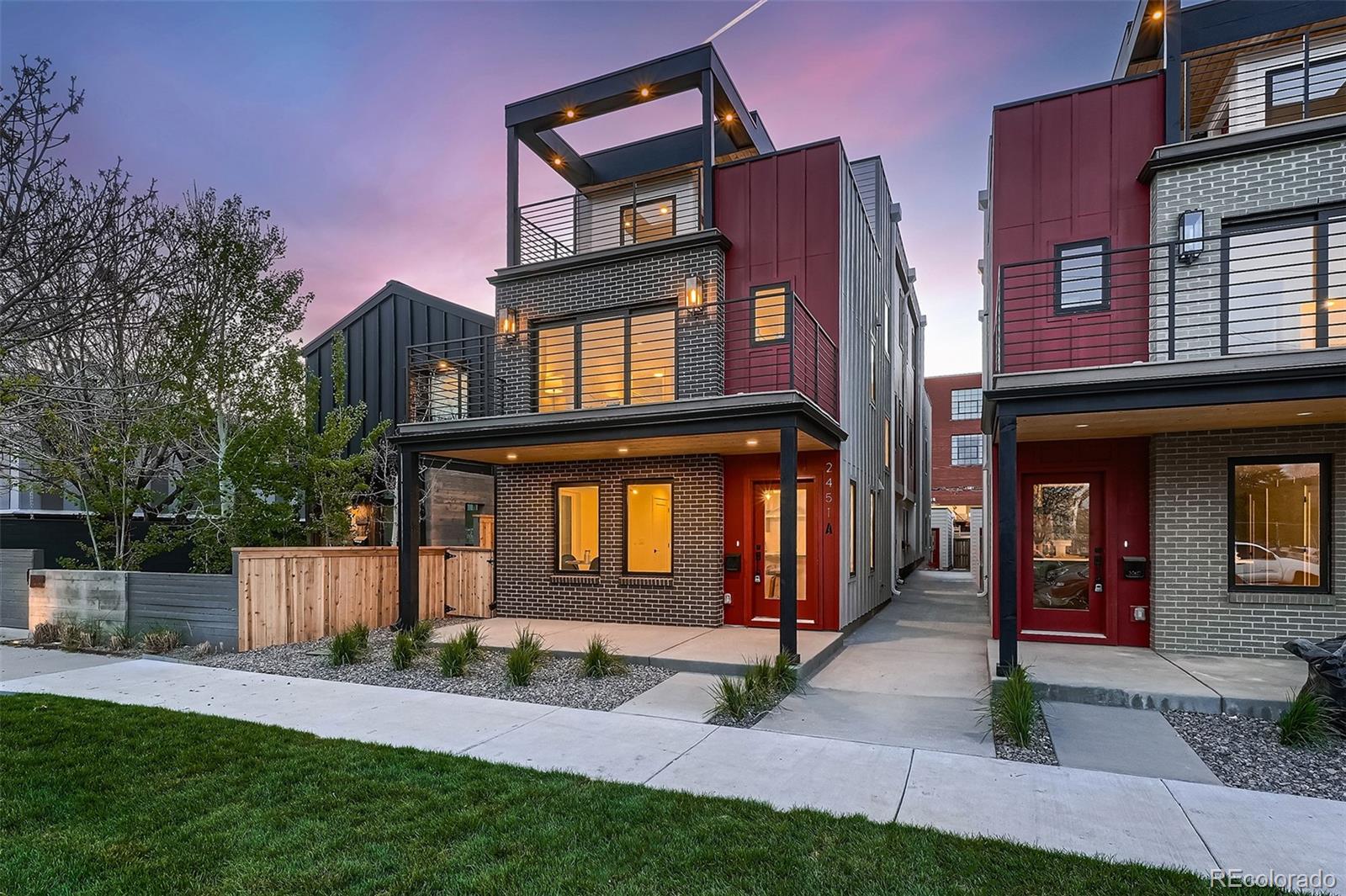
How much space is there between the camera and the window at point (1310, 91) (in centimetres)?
812

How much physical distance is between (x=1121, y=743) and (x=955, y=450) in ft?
110

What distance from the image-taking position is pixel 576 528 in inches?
465

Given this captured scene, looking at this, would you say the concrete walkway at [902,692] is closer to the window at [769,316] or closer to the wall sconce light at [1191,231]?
the window at [769,316]

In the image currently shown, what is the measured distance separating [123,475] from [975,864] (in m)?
13.3

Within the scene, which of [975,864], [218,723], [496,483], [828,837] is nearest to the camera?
[975,864]

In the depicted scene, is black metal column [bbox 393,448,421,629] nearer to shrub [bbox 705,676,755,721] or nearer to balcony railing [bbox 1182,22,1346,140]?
shrub [bbox 705,676,755,721]

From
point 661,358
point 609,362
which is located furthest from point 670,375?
point 609,362

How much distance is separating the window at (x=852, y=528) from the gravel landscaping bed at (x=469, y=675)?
4.22 meters

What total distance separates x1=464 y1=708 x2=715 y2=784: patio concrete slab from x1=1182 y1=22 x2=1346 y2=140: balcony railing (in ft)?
30.3

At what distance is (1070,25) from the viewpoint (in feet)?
35.0

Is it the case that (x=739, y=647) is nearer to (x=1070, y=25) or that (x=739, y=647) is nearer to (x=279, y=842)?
(x=279, y=842)

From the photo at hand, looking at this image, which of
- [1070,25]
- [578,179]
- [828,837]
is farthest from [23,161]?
[1070,25]

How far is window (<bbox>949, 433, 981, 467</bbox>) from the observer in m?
36.2

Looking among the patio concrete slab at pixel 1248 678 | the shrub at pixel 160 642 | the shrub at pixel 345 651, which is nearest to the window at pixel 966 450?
the patio concrete slab at pixel 1248 678
